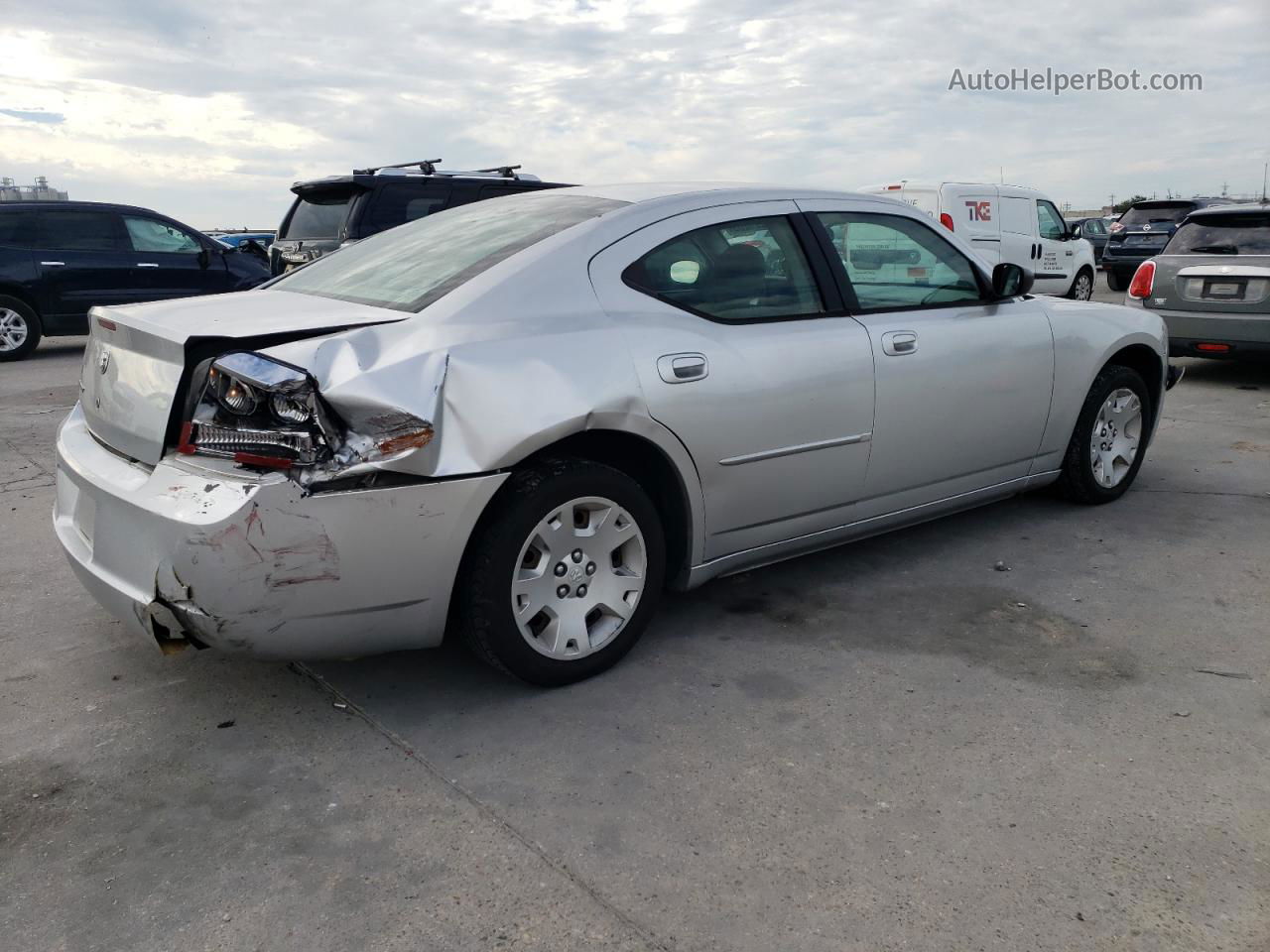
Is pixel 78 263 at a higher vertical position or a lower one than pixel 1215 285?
higher

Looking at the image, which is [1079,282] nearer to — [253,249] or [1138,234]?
[1138,234]

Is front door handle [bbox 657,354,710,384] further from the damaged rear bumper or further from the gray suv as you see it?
the gray suv

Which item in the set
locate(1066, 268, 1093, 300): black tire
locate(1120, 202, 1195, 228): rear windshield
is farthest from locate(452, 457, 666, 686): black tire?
locate(1120, 202, 1195, 228): rear windshield

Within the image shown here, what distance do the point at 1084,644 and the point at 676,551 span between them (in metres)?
1.43

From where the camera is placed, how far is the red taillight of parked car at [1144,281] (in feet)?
29.4

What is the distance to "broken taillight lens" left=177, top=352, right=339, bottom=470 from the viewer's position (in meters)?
2.71

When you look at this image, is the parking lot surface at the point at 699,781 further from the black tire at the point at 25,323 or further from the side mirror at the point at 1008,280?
the black tire at the point at 25,323

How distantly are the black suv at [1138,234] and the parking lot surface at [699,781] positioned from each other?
16937 mm

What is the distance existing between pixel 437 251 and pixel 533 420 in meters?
1.00

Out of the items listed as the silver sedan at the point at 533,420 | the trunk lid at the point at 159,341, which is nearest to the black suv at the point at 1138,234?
the silver sedan at the point at 533,420

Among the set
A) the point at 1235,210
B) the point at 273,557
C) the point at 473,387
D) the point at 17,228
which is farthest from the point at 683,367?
the point at 17,228

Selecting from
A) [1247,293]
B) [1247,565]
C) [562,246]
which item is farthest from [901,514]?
[1247,293]

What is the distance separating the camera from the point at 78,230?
11.7 meters

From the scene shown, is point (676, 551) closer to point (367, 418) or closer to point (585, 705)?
point (585, 705)
